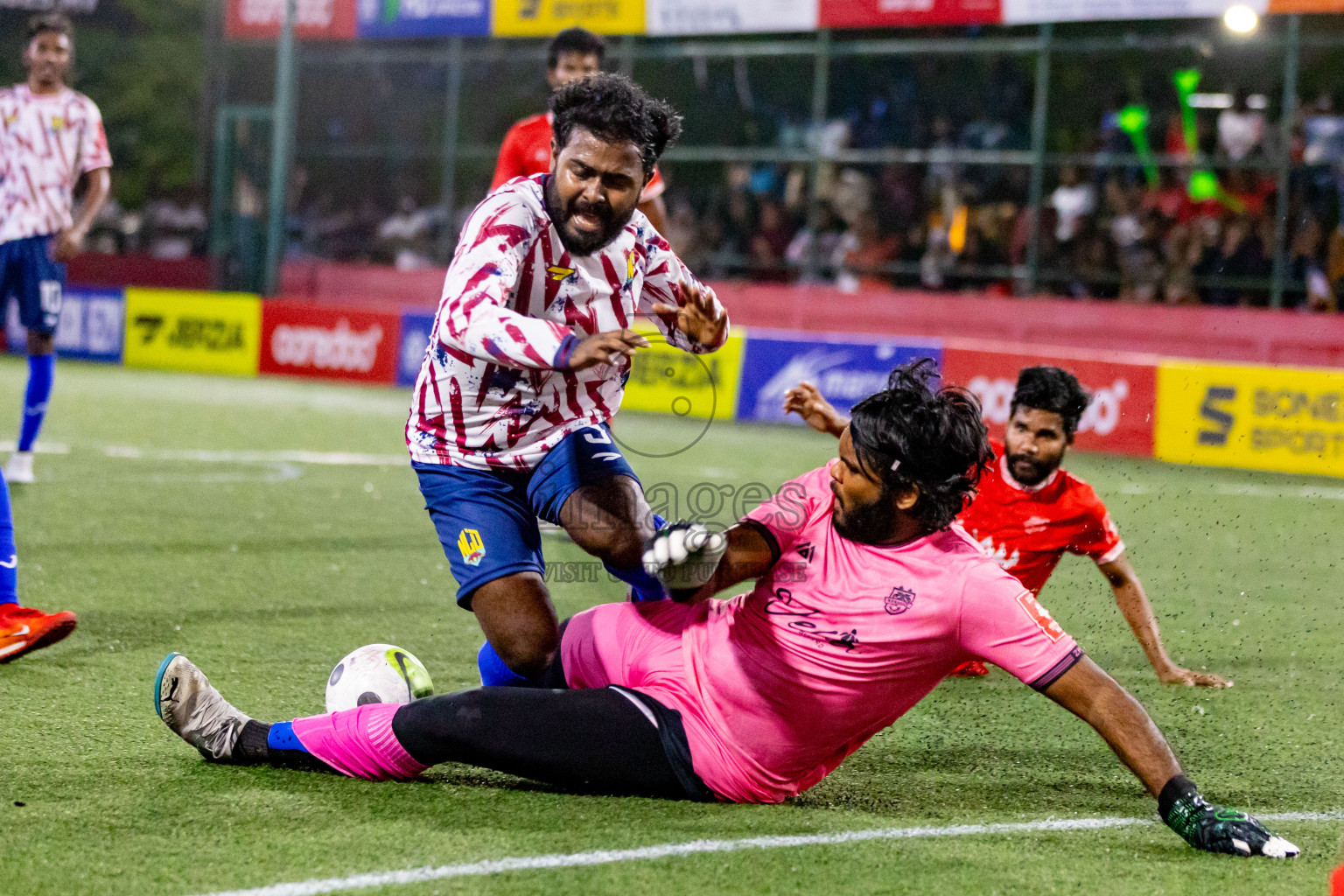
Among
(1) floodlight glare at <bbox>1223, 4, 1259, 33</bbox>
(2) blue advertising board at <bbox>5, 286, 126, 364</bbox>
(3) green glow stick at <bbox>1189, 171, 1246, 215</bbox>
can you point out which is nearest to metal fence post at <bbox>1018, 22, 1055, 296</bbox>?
(3) green glow stick at <bbox>1189, 171, 1246, 215</bbox>

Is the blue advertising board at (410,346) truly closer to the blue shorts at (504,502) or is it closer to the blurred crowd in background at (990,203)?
the blurred crowd in background at (990,203)

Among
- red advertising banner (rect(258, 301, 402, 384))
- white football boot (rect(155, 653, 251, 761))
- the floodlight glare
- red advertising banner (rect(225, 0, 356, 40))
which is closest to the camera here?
white football boot (rect(155, 653, 251, 761))

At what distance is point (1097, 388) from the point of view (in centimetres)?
1370

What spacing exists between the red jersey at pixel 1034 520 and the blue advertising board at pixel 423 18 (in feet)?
55.2

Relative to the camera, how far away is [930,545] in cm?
373

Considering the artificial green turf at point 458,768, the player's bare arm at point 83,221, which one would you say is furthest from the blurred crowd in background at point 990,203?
the player's bare arm at point 83,221

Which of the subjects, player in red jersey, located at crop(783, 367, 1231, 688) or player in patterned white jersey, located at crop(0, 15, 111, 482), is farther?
player in patterned white jersey, located at crop(0, 15, 111, 482)

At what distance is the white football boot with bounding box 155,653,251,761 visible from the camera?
4160 mm

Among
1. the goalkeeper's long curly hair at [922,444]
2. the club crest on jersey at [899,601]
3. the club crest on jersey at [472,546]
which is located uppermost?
the goalkeeper's long curly hair at [922,444]

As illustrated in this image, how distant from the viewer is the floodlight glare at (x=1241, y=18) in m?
15.8

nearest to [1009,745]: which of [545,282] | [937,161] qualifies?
[545,282]

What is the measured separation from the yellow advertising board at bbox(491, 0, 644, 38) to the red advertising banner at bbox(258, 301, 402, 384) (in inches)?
183

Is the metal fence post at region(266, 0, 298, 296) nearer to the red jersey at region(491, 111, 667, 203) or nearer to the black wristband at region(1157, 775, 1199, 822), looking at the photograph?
the red jersey at region(491, 111, 667, 203)

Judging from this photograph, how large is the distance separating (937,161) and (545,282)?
1486 centimetres
